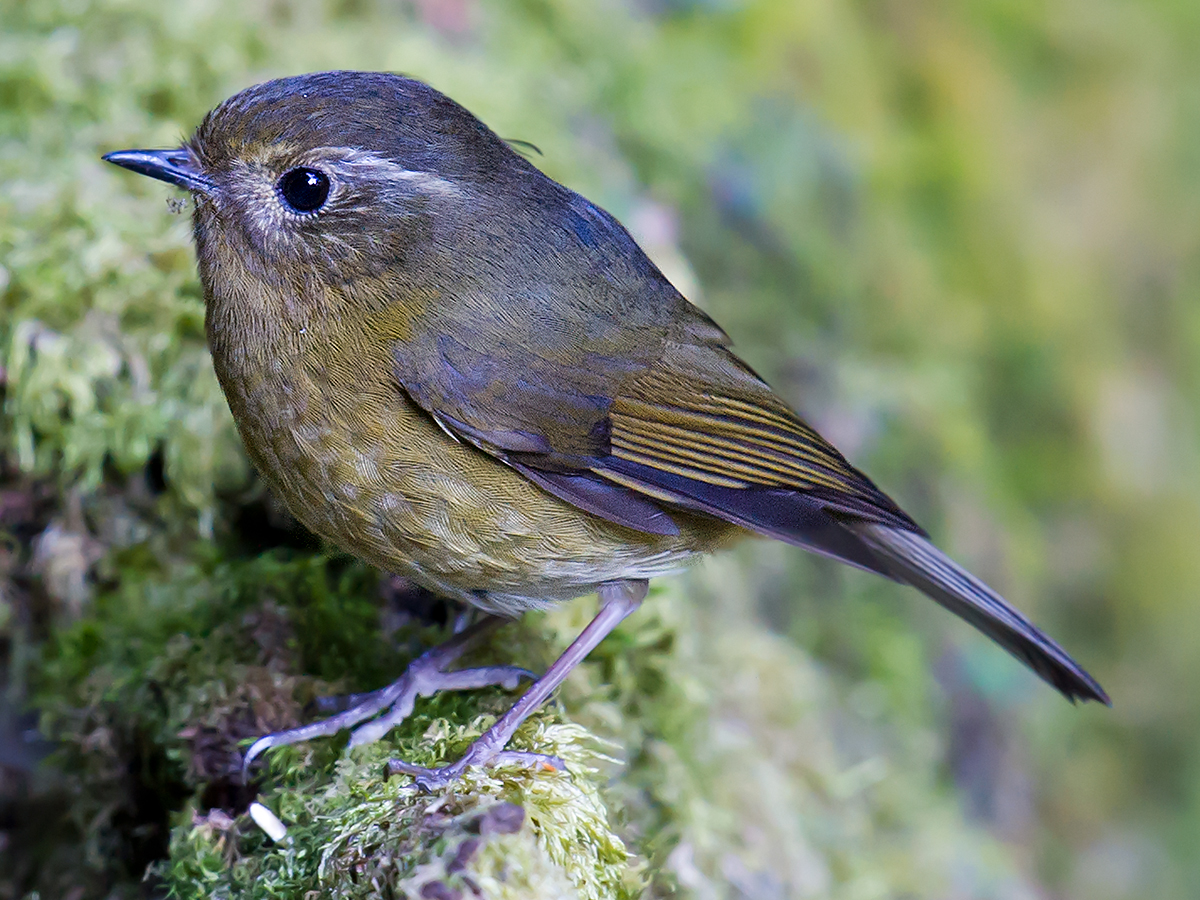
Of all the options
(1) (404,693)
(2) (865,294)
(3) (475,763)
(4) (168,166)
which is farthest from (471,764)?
(2) (865,294)

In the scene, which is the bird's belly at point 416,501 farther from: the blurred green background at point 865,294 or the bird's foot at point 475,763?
the blurred green background at point 865,294

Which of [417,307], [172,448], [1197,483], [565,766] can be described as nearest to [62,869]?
[172,448]

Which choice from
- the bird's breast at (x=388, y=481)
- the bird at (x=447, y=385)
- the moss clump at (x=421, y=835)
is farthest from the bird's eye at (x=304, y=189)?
the moss clump at (x=421, y=835)

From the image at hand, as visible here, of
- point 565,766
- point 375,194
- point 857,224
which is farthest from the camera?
point 857,224

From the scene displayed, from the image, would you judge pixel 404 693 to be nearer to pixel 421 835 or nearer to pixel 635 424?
pixel 421 835

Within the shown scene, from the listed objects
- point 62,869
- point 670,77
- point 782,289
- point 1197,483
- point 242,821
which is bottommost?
point 62,869

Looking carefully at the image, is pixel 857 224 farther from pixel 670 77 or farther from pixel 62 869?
pixel 62 869
